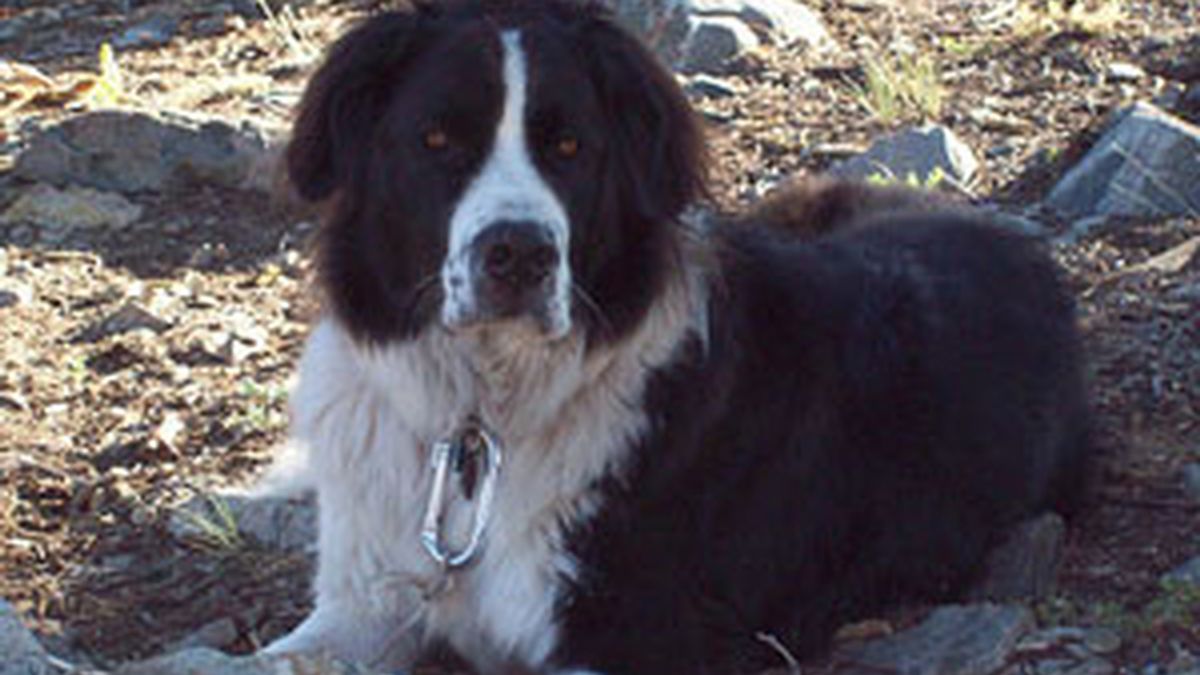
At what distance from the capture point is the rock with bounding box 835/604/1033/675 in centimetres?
446

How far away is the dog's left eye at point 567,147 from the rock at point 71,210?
13.7ft

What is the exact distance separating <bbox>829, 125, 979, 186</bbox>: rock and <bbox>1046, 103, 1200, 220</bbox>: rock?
0.52 m

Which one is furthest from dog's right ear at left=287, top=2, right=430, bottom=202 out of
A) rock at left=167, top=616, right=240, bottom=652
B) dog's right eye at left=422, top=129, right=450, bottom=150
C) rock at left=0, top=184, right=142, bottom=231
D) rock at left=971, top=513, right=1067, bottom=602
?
rock at left=0, top=184, right=142, bottom=231

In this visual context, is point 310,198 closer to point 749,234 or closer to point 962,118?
point 749,234

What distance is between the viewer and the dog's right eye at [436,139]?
4.25m

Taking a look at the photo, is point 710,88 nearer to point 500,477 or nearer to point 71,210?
point 71,210

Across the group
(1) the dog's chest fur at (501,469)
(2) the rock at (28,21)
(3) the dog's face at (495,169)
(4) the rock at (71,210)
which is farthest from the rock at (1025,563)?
(2) the rock at (28,21)

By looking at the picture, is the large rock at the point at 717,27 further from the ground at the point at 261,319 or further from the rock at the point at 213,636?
the rock at the point at 213,636

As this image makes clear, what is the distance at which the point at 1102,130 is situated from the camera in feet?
25.7

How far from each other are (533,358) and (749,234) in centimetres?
69

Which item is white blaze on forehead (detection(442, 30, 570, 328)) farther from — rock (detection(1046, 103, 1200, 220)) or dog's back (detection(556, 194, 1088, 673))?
rock (detection(1046, 103, 1200, 220))

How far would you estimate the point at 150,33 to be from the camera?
1085 cm


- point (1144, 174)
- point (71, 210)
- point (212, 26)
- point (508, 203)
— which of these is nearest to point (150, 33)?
point (212, 26)

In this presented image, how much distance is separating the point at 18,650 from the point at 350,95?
4.43 ft
